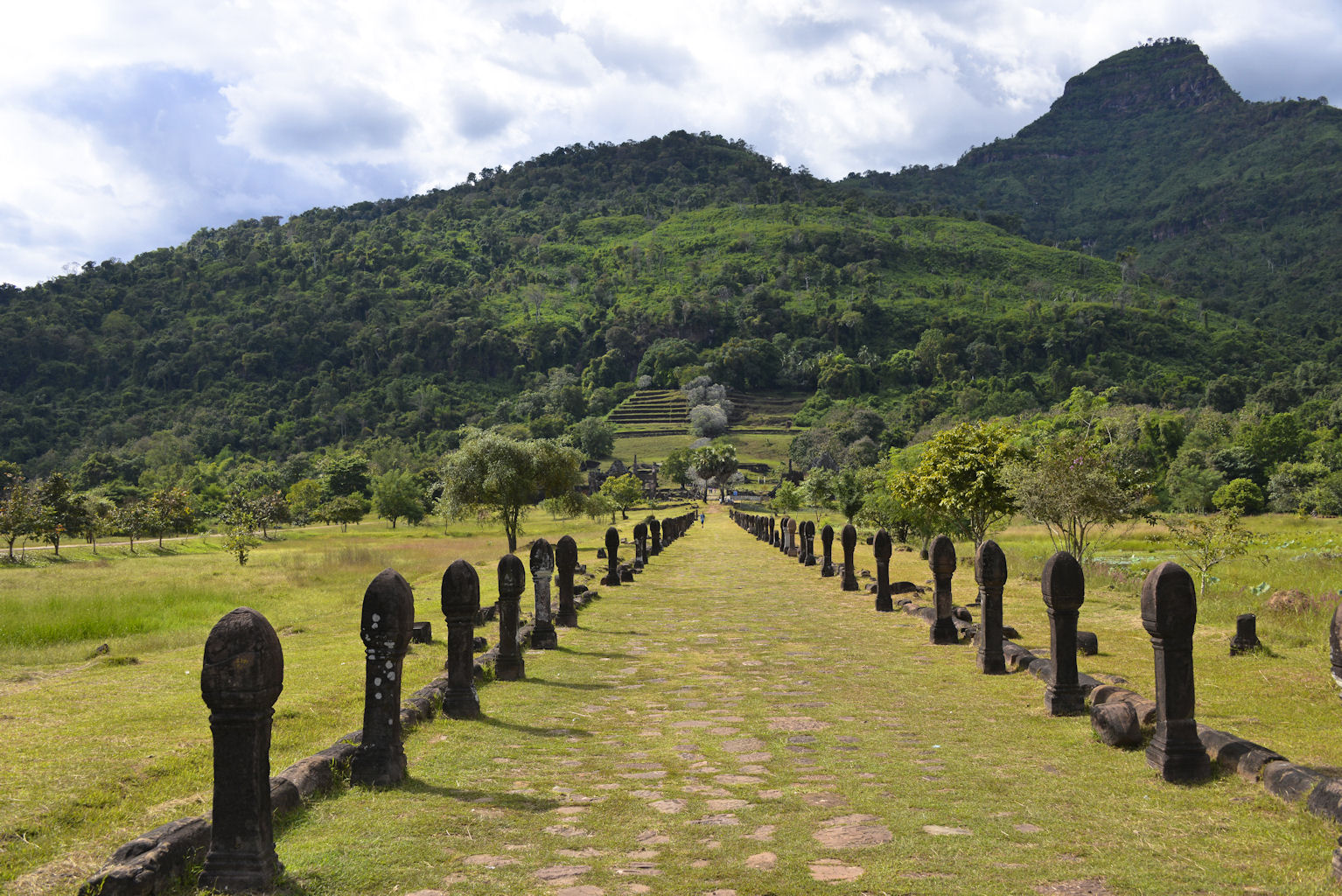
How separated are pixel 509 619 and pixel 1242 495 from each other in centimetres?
6390

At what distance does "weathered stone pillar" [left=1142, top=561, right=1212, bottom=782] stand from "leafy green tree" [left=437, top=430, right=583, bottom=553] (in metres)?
28.1

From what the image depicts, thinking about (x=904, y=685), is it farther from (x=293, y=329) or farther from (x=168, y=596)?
(x=293, y=329)

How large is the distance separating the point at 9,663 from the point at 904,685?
13130 mm

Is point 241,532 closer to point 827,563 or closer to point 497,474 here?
point 497,474

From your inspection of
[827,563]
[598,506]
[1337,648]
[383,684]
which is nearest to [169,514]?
[598,506]

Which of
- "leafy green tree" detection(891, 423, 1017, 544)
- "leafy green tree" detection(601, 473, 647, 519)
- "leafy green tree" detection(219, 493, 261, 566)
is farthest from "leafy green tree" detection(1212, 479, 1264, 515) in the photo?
"leafy green tree" detection(219, 493, 261, 566)

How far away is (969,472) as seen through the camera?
21.7 metres

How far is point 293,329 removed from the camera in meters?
180

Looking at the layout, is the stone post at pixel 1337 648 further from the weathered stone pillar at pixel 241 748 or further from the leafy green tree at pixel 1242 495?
the leafy green tree at pixel 1242 495

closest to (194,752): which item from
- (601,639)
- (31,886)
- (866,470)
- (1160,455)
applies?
(31,886)

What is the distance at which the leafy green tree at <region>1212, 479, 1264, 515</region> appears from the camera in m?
59.9

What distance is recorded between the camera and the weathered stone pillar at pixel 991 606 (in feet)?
33.6

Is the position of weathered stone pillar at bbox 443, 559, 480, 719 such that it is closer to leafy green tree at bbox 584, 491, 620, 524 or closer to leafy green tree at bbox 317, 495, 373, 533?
leafy green tree at bbox 584, 491, 620, 524

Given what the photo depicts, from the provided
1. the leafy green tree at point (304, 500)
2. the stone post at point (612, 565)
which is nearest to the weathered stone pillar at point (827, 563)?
the stone post at point (612, 565)
